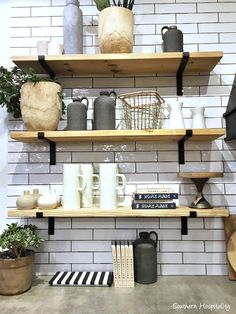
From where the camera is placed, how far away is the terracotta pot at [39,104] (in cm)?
144

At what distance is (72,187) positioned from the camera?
4.79 ft

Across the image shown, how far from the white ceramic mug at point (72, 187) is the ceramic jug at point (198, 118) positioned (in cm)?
69

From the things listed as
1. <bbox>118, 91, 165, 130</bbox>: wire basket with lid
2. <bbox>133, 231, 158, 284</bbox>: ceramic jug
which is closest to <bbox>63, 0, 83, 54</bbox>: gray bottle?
<bbox>118, 91, 165, 130</bbox>: wire basket with lid

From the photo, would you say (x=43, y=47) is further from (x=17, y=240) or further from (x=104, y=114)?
(x=17, y=240)

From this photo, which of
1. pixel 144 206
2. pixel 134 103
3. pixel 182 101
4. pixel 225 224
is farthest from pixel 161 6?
pixel 225 224

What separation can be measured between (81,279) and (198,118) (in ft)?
3.58

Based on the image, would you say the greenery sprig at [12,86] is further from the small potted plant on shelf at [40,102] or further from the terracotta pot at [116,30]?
the terracotta pot at [116,30]

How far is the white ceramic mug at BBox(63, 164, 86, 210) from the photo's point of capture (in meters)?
1.46

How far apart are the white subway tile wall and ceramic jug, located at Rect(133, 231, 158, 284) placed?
13 cm

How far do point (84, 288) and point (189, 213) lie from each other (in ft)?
2.18

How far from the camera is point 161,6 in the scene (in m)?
1.73

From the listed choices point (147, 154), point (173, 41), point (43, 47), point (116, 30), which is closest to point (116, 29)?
point (116, 30)

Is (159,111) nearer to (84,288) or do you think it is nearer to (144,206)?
(144,206)

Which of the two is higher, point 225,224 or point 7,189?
point 7,189
